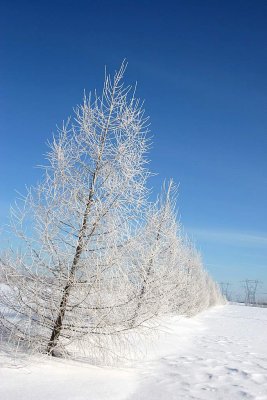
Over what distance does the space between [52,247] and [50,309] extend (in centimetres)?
111

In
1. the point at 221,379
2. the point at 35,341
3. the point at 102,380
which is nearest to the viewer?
the point at 102,380

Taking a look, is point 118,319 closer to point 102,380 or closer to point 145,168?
point 102,380

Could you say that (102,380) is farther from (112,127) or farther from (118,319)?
(112,127)

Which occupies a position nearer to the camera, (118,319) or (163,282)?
(118,319)

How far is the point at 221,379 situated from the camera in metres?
7.66

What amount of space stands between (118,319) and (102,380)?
A: 1.08 meters

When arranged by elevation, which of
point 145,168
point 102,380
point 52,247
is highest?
point 145,168

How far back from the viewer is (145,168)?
796 centimetres

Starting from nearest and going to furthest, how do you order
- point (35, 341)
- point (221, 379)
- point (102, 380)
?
point (102, 380)
point (35, 341)
point (221, 379)

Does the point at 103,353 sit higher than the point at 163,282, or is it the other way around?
the point at 163,282

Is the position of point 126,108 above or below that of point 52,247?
above

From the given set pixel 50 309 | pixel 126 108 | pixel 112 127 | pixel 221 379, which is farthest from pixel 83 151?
pixel 221 379

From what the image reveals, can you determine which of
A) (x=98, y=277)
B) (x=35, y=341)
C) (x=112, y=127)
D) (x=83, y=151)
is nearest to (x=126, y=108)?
(x=112, y=127)

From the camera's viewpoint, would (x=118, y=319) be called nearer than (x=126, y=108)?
Yes
